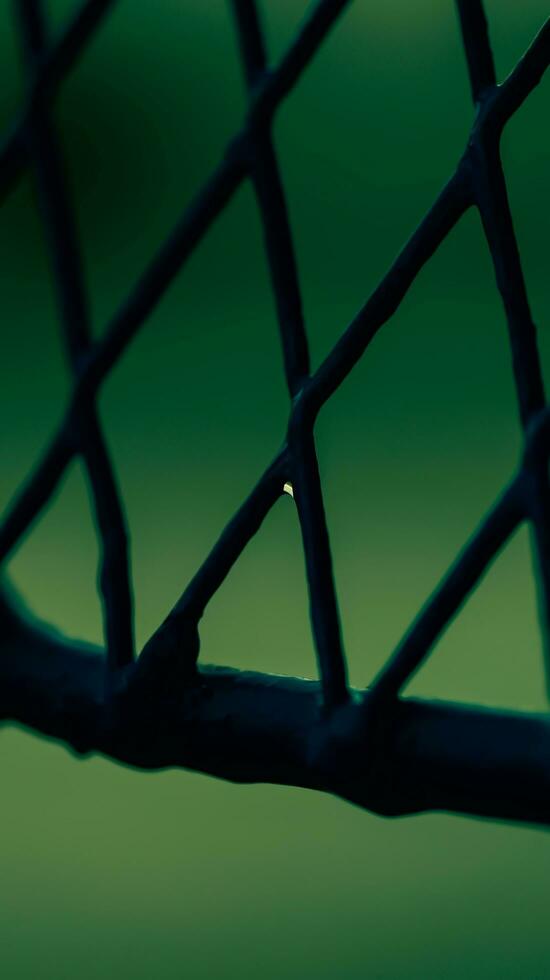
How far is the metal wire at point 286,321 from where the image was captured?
300mm

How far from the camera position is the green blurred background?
1.46 meters

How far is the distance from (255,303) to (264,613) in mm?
3931

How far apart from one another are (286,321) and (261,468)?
340 centimetres

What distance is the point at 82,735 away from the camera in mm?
381

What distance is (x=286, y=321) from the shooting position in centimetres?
36

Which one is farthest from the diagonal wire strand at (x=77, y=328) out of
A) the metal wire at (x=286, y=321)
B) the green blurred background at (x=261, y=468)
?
the green blurred background at (x=261, y=468)

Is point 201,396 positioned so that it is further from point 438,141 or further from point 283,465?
point 283,465

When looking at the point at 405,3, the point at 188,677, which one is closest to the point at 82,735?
the point at 188,677

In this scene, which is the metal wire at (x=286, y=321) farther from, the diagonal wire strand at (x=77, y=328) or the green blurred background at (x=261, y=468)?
the green blurred background at (x=261, y=468)

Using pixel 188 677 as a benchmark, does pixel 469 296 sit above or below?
below

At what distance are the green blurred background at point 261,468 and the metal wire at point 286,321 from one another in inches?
25.7

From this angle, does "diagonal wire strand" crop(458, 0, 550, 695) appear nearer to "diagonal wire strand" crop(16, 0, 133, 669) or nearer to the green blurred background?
"diagonal wire strand" crop(16, 0, 133, 669)

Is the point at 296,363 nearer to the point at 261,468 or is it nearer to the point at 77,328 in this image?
the point at 77,328

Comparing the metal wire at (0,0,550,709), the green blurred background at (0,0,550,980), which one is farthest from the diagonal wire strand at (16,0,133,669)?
the green blurred background at (0,0,550,980)
